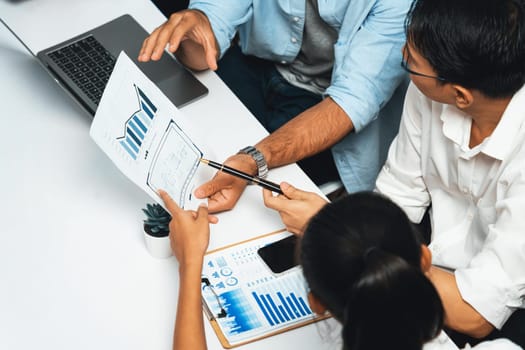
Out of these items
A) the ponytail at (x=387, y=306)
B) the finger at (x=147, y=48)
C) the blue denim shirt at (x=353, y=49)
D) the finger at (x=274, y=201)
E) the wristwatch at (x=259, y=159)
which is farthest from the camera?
the blue denim shirt at (x=353, y=49)

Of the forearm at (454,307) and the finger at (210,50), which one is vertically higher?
the finger at (210,50)

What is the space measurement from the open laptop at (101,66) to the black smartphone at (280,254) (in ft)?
1.47

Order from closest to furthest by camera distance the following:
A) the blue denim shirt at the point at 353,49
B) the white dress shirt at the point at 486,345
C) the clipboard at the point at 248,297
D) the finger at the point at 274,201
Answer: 1. the white dress shirt at the point at 486,345
2. the clipboard at the point at 248,297
3. the finger at the point at 274,201
4. the blue denim shirt at the point at 353,49

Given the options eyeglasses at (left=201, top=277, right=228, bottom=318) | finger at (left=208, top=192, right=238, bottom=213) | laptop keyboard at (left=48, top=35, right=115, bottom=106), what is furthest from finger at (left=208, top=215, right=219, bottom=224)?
laptop keyboard at (left=48, top=35, right=115, bottom=106)

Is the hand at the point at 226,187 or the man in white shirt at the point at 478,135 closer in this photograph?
the man in white shirt at the point at 478,135

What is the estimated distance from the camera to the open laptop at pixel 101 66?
1.67 metres

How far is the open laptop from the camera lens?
5.49 feet

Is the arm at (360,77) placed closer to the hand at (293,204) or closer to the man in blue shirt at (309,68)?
the man in blue shirt at (309,68)

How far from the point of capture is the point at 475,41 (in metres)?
1.31

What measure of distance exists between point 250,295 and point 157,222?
220mm

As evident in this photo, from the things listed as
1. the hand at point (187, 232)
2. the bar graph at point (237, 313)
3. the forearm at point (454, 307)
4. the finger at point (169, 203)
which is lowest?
the forearm at point (454, 307)

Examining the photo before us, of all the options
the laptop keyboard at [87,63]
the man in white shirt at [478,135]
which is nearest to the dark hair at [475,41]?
the man in white shirt at [478,135]

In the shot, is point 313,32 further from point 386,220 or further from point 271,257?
point 386,220

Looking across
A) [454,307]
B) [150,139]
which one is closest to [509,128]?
[454,307]
